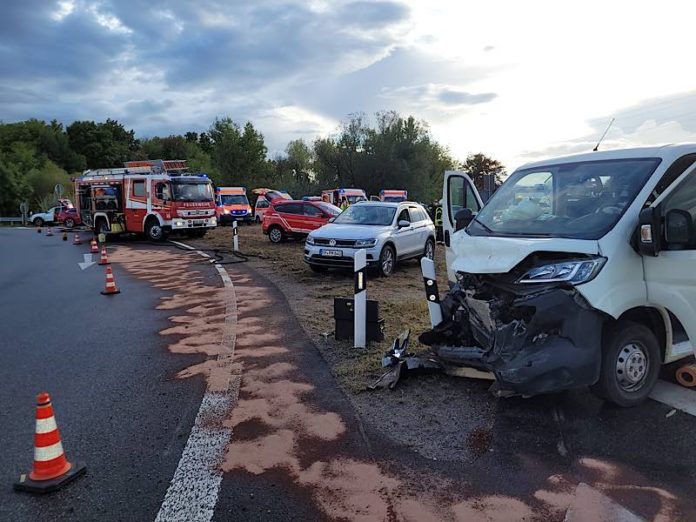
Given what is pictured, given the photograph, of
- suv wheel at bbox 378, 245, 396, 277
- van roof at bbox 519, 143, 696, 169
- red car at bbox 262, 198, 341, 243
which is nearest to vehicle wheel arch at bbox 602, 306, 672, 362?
van roof at bbox 519, 143, 696, 169

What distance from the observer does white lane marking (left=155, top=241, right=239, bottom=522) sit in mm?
3170

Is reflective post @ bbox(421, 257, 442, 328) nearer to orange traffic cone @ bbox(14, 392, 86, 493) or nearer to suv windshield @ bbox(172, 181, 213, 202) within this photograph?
orange traffic cone @ bbox(14, 392, 86, 493)

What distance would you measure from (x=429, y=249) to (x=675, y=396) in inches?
414

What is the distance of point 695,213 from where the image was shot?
4344mm

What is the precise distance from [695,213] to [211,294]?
819 cm

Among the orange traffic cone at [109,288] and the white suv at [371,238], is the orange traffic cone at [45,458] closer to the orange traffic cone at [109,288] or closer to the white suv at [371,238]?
the orange traffic cone at [109,288]

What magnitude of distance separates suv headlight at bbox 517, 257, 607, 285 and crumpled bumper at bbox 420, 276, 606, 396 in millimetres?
69

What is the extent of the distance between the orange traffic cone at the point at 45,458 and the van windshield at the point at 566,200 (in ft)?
12.6

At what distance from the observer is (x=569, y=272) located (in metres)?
4.12

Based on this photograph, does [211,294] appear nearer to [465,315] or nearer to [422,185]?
[465,315]

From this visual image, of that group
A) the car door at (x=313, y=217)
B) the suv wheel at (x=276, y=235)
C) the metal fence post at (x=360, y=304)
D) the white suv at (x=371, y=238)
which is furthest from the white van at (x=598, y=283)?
the suv wheel at (x=276, y=235)

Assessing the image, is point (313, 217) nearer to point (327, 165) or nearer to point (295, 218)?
point (295, 218)

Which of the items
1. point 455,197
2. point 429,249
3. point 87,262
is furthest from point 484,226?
point 87,262

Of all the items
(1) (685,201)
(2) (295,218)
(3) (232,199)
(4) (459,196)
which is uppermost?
(3) (232,199)
